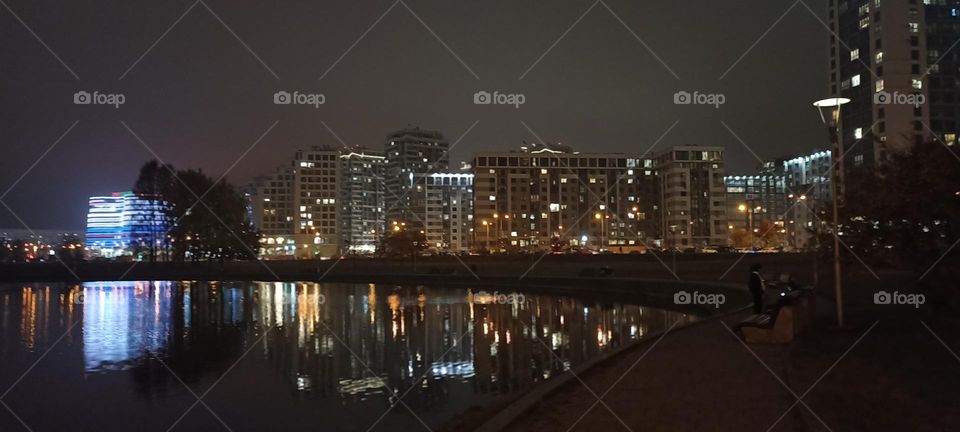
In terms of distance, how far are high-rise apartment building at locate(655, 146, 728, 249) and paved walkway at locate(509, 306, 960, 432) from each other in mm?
136481

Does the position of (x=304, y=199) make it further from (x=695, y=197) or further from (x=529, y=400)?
(x=529, y=400)

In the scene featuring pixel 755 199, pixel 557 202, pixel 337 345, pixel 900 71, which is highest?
pixel 900 71

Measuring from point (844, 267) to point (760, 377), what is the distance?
991cm

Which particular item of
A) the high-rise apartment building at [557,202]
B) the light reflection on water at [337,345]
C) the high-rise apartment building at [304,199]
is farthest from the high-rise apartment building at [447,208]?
the light reflection on water at [337,345]

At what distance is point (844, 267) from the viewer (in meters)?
18.1

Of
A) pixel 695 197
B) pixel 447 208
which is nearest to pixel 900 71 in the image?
pixel 695 197

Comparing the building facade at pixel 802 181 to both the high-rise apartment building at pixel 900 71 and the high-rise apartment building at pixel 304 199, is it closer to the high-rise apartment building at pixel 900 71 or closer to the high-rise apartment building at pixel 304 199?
the high-rise apartment building at pixel 900 71

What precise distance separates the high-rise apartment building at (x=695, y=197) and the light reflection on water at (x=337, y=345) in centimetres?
12031

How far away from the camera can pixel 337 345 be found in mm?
17344

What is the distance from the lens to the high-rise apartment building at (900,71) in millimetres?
81625

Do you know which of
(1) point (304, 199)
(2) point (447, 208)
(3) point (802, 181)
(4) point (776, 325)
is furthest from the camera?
(1) point (304, 199)

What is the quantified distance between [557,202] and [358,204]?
2573 inches

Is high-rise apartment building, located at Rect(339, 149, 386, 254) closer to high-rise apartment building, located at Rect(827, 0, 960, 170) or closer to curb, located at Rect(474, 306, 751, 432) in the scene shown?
high-rise apartment building, located at Rect(827, 0, 960, 170)

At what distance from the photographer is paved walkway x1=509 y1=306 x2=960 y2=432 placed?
24.8 feet
